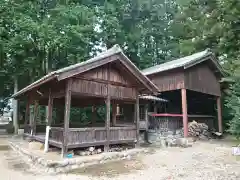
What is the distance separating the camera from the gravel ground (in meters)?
7.09

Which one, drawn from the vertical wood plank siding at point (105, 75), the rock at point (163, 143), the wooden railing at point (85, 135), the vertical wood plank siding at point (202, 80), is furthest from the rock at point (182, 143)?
the wooden railing at point (85, 135)

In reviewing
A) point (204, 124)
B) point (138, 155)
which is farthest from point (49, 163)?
point (204, 124)

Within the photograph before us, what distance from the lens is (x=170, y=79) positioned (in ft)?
51.0

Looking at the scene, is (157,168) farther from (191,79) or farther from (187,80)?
(191,79)

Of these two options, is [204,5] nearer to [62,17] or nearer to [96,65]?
[62,17]

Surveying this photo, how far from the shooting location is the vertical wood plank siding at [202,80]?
595 inches

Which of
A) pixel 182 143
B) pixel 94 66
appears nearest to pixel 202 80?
pixel 182 143

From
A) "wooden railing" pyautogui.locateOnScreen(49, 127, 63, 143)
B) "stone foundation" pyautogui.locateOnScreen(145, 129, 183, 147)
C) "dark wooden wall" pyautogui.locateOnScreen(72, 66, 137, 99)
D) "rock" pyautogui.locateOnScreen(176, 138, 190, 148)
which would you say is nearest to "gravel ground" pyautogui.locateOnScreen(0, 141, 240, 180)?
"wooden railing" pyautogui.locateOnScreen(49, 127, 63, 143)

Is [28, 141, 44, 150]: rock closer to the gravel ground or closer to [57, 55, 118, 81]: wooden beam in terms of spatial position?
the gravel ground

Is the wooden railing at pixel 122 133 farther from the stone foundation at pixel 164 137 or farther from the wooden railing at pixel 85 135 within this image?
the stone foundation at pixel 164 137

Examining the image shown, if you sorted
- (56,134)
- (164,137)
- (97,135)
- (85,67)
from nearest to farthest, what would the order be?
(85,67)
(56,134)
(97,135)
(164,137)

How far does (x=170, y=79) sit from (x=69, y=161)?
31.5ft

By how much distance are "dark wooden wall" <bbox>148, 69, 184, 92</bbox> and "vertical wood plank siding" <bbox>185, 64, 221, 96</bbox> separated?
37 centimetres

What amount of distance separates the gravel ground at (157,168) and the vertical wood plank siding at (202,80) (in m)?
5.49
